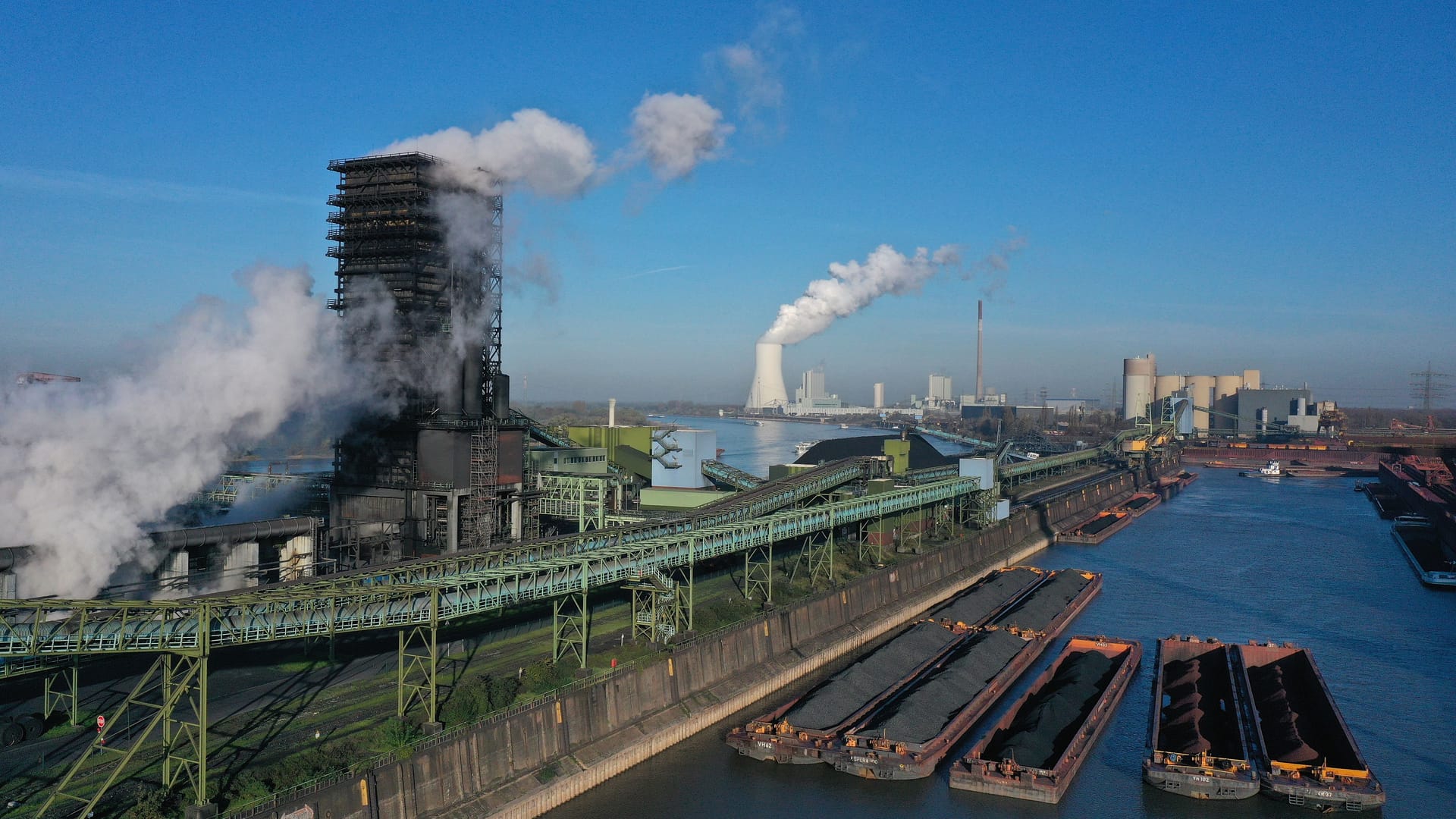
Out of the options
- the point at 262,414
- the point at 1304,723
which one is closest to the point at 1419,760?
the point at 1304,723

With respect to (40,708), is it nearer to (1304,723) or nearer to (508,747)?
(508,747)

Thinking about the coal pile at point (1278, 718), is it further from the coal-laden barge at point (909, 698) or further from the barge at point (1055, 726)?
the coal-laden barge at point (909, 698)

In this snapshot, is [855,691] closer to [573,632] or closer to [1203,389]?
[573,632]

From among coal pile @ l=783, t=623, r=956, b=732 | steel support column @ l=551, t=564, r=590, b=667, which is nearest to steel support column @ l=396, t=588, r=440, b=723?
steel support column @ l=551, t=564, r=590, b=667

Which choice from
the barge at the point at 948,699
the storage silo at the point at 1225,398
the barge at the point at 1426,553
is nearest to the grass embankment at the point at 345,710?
the barge at the point at 948,699

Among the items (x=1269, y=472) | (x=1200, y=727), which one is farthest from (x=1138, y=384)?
(x=1200, y=727)

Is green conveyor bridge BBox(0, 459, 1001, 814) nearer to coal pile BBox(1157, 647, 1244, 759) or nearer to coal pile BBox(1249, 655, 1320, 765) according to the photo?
coal pile BBox(1157, 647, 1244, 759)

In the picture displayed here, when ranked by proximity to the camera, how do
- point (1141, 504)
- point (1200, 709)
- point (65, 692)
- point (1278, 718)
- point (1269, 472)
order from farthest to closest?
point (1269, 472)
point (1141, 504)
point (1200, 709)
point (1278, 718)
point (65, 692)
